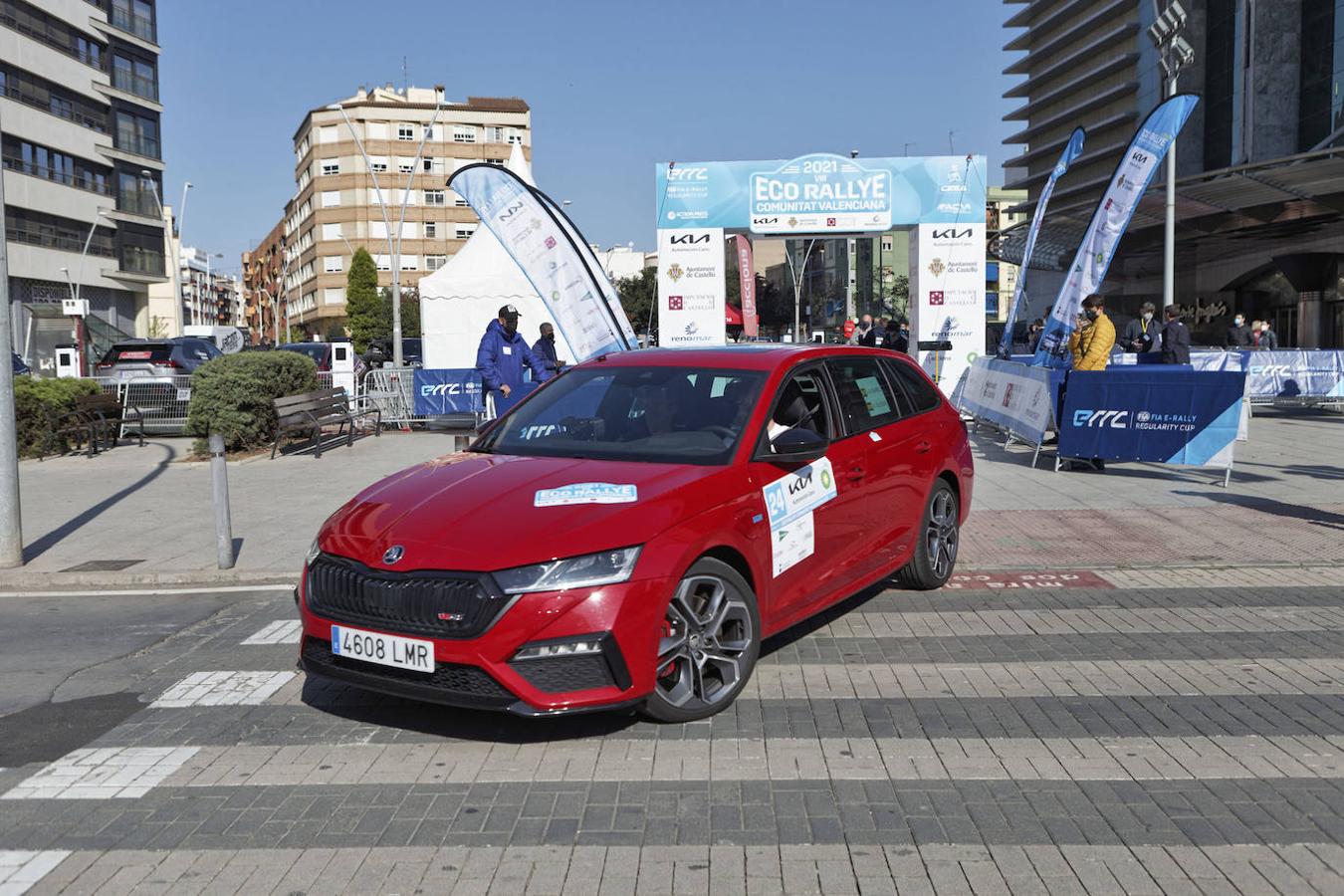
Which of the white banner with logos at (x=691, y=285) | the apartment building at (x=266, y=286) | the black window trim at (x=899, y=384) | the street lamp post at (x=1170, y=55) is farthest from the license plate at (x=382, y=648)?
the apartment building at (x=266, y=286)

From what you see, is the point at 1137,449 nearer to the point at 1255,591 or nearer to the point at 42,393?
the point at 1255,591

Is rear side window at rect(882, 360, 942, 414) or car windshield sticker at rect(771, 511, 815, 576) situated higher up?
rear side window at rect(882, 360, 942, 414)

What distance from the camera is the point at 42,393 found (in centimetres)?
1653

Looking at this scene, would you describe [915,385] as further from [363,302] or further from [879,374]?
[363,302]

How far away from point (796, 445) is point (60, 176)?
2179 inches

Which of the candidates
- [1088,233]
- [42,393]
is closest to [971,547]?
[1088,233]

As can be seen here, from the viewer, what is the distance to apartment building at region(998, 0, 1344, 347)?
32.4 m

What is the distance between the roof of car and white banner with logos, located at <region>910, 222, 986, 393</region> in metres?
16.0

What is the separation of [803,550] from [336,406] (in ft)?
44.1

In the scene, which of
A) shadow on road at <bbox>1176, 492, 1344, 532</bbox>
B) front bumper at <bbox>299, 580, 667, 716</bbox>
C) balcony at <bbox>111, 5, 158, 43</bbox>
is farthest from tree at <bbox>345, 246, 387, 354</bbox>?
front bumper at <bbox>299, 580, 667, 716</bbox>

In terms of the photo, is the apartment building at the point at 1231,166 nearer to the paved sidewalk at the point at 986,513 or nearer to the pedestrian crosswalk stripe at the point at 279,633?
the paved sidewalk at the point at 986,513

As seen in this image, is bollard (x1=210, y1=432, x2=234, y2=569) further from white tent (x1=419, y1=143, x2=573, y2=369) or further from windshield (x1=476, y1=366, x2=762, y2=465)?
white tent (x1=419, y1=143, x2=573, y2=369)

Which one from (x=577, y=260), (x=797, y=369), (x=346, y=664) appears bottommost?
(x=346, y=664)

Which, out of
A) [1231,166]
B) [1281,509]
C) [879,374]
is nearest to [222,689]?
[879,374]
